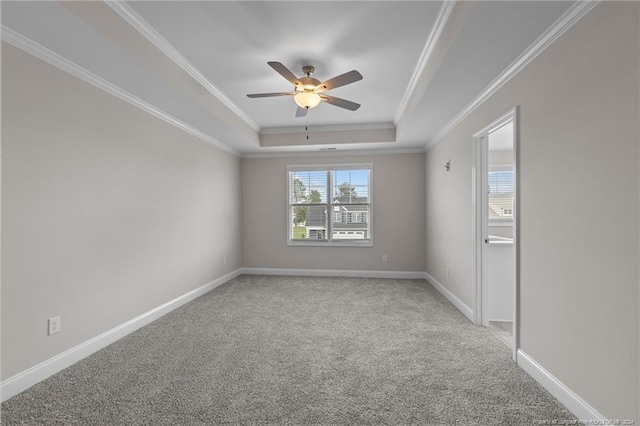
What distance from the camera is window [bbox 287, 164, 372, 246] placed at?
5680mm

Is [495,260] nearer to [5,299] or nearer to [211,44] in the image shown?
[211,44]

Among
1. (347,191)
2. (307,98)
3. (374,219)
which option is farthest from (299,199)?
(307,98)

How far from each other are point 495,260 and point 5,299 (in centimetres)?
416

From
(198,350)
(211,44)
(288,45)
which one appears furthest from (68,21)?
(198,350)

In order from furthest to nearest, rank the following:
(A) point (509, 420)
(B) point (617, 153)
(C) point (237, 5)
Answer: (C) point (237, 5), (A) point (509, 420), (B) point (617, 153)

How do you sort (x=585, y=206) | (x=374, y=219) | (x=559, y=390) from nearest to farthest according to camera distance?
(x=585, y=206) < (x=559, y=390) < (x=374, y=219)

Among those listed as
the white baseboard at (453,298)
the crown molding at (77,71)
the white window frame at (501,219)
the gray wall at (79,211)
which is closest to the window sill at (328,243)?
the white baseboard at (453,298)

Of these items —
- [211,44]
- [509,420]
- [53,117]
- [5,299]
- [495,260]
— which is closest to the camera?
[509,420]

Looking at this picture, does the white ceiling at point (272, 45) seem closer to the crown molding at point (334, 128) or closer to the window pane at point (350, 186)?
the crown molding at point (334, 128)

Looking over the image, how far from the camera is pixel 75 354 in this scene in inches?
95.2

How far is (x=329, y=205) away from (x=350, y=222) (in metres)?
0.51

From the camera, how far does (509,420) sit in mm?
1739

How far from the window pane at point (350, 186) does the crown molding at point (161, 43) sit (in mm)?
2513

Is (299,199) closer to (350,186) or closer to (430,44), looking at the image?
(350,186)
